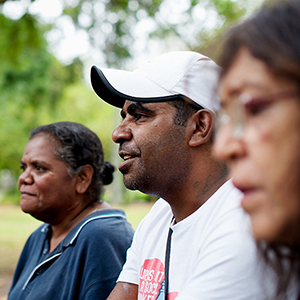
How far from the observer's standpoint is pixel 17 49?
6055mm

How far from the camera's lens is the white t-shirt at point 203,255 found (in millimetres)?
1234

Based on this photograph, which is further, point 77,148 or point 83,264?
point 77,148

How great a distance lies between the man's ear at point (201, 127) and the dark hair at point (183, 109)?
3 centimetres

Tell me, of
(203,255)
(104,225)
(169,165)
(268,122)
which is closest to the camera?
(268,122)

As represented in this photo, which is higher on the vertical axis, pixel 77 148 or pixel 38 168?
pixel 77 148

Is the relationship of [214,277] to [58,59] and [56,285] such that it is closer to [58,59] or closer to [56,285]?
[56,285]

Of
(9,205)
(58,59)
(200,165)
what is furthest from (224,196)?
(9,205)

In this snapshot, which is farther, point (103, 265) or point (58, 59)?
point (58, 59)

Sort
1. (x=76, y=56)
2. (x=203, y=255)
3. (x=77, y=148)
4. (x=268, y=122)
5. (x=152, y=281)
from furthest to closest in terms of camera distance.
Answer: (x=76, y=56) → (x=77, y=148) → (x=152, y=281) → (x=203, y=255) → (x=268, y=122)

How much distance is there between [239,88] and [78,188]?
2352 millimetres

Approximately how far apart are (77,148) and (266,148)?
8.03 feet

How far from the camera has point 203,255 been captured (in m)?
1.41

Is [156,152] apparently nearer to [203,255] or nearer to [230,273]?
[203,255]

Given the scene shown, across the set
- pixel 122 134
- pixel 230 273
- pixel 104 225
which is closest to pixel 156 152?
pixel 122 134
